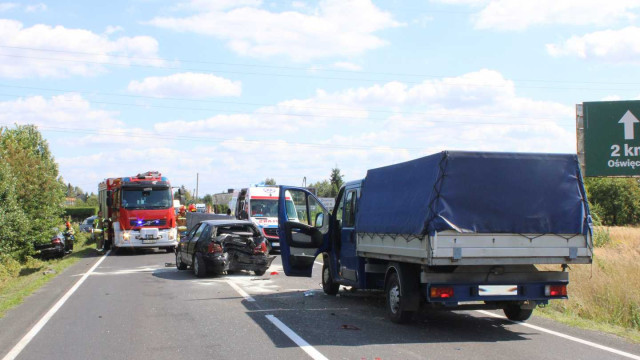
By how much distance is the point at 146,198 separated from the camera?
83.6 ft

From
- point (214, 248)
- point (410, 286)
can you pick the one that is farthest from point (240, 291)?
point (410, 286)

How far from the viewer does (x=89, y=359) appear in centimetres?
705

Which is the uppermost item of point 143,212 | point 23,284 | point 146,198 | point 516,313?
point 146,198

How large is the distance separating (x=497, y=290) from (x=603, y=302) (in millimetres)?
3588

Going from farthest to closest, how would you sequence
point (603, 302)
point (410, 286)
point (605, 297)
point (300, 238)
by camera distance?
point (300, 238) → point (605, 297) → point (603, 302) → point (410, 286)

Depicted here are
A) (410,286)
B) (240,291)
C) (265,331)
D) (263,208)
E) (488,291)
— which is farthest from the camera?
(263,208)

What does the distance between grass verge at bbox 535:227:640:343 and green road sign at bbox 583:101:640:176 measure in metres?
11.5

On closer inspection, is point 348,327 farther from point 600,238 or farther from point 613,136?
point 613,136

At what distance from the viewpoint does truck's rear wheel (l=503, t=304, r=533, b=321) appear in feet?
30.9

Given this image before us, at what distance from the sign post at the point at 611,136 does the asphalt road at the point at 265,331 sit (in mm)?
15082

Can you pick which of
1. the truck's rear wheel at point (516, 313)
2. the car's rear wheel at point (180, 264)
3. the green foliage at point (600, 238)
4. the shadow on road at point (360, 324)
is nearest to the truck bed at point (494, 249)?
the shadow on road at point (360, 324)

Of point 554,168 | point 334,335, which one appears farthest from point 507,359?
point 554,168

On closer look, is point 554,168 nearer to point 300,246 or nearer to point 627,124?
point 300,246

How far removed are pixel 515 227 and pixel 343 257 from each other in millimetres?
4028
